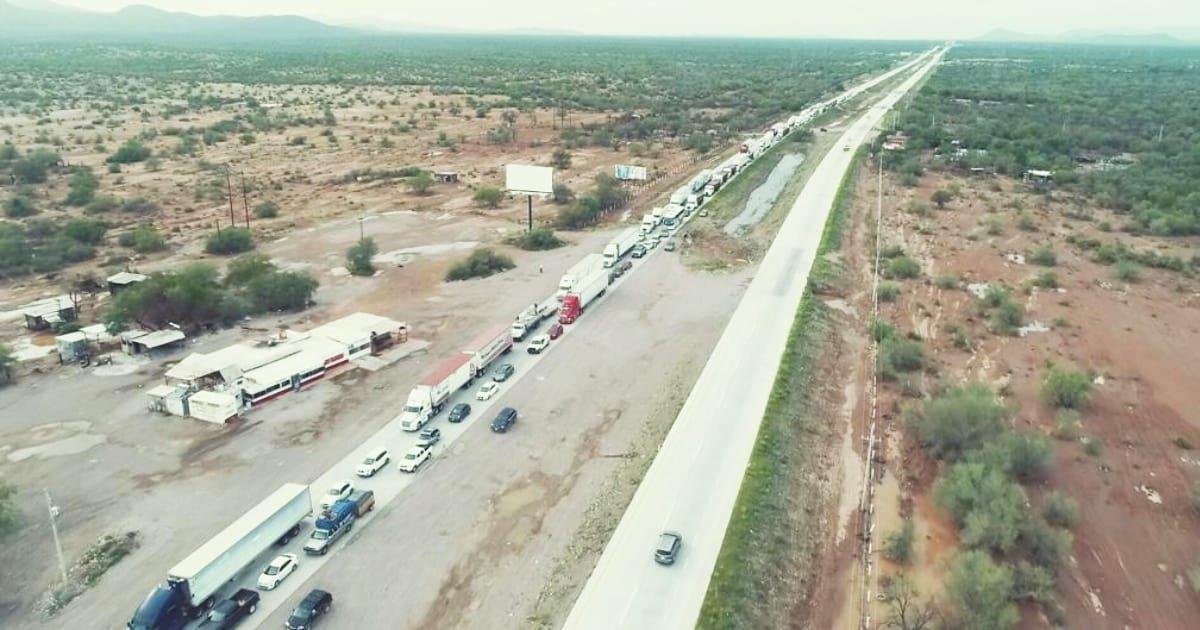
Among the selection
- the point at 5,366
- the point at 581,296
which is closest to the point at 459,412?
the point at 581,296

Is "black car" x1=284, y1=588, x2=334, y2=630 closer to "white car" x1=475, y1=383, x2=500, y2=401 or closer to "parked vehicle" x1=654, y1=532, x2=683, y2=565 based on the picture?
"parked vehicle" x1=654, y1=532, x2=683, y2=565

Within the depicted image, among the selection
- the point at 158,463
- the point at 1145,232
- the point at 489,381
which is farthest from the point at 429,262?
the point at 1145,232

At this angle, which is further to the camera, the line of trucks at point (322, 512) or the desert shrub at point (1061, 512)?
the desert shrub at point (1061, 512)

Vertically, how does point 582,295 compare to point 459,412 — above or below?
above

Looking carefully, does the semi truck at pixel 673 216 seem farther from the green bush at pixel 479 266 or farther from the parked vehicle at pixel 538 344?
the parked vehicle at pixel 538 344

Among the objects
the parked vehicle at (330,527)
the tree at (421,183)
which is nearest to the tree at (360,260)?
the tree at (421,183)

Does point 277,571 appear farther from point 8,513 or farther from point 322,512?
point 8,513
